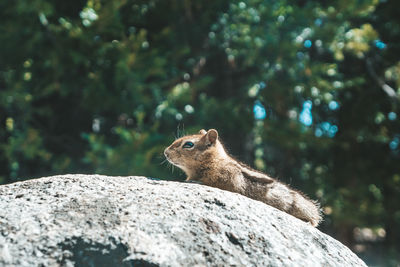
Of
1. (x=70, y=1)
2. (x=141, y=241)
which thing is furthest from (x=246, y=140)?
(x=141, y=241)

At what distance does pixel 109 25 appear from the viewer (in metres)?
6.28

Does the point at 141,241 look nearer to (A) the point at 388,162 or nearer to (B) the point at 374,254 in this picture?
(A) the point at 388,162

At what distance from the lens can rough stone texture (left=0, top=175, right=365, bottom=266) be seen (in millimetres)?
2432

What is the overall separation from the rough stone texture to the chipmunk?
0.46 metres

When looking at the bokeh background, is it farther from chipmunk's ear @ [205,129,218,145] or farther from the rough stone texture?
the rough stone texture

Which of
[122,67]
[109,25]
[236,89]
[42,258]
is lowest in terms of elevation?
[42,258]

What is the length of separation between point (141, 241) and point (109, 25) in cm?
446

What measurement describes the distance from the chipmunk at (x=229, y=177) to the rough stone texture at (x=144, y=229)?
0.46m

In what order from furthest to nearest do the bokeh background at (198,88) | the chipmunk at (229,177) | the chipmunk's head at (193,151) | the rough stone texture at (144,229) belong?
the bokeh background at (198,88), the chipmunk's head at (193,151), the chipmunk at (229,177), the rough stone texture at (144,229)

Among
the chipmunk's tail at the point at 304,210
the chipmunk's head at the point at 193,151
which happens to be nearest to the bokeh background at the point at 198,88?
the chipmunk's head at the point at 193,151

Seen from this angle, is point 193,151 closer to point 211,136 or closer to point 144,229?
point 211,136

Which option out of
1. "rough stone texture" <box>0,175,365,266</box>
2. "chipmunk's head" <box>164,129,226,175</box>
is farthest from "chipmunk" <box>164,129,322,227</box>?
"rough stone texture" <box>0,175,365,266</box>

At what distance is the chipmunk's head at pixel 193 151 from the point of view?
3910 millimetres

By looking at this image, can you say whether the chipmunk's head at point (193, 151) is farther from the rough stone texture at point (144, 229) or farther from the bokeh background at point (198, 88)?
the bokeh background at point (198, 88)
